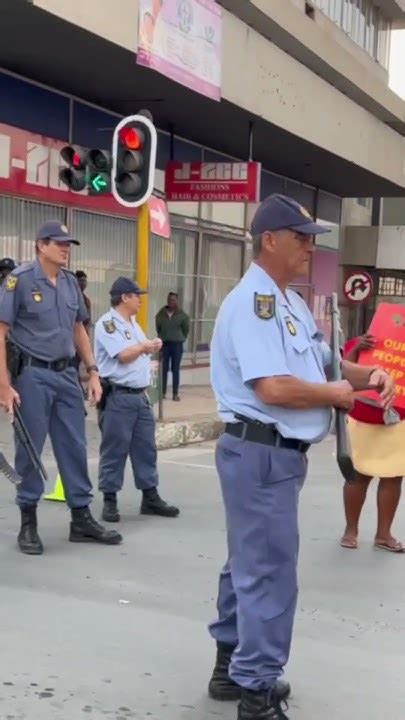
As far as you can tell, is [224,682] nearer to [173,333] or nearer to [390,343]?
[390,343]

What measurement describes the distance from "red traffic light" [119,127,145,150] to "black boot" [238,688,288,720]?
662cm

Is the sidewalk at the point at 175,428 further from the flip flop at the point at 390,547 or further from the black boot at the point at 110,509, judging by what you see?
the flip flop at the point at 390,547

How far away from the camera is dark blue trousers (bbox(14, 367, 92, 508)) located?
592 cm

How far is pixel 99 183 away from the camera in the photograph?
990cm

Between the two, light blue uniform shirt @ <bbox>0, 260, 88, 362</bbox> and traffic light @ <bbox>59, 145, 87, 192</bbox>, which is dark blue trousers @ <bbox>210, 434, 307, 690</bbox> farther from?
traffic light @ <bbox>59, 145, 87, 192</bbox>

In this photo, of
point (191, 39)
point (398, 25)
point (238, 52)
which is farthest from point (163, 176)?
point (398, 25)

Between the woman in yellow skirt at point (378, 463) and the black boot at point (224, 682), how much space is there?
263 centimetres

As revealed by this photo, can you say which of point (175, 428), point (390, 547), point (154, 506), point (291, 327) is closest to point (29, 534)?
point (154, 506)

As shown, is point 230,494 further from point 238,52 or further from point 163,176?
point 163,176

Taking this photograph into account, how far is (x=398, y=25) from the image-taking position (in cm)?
3372

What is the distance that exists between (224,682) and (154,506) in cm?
348

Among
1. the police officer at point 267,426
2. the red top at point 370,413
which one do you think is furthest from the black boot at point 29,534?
the police officer at point 267,426

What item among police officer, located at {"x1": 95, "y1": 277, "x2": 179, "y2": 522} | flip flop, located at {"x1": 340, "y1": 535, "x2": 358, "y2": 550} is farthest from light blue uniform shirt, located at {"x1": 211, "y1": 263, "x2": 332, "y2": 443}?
police officer, located at {"x1": 95, "y1": 277, "x2": 179, "y2": 522}

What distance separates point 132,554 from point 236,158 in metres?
16.8
